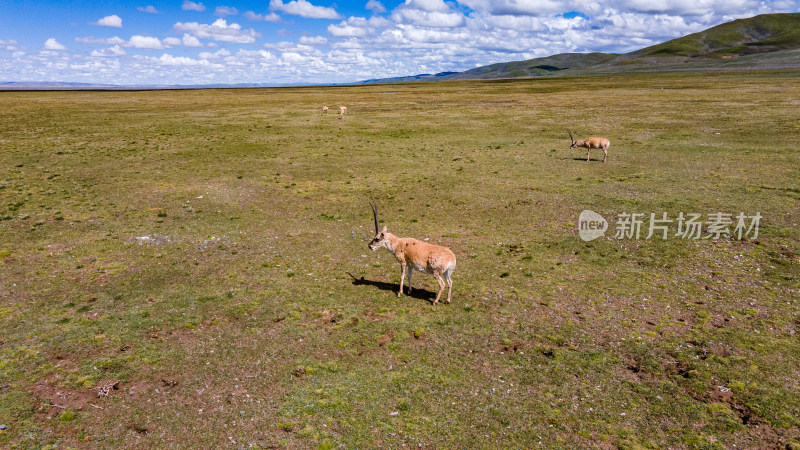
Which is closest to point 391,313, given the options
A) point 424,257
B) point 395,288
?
point 395,288

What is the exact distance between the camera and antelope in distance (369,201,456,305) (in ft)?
48.8

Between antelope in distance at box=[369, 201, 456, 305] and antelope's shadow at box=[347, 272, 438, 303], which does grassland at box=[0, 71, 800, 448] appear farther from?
antelope in distance at box=[369, 201, 456, 305]

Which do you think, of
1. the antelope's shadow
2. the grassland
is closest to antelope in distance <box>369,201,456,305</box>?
the antelope's shadow

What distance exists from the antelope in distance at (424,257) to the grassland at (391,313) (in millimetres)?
1263

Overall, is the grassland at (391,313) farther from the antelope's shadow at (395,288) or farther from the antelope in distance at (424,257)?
the antelope in distance at (424,257)

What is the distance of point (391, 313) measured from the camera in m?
14.9

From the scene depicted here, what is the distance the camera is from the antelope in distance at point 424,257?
14.9m

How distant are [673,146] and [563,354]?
124 feet

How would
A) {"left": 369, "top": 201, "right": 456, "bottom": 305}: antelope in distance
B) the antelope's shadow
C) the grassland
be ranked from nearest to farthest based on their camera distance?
the grassland
{"left": 369, "top": 201, "right": 456, "bottom": 305}: antelope in distance
the antelope's shadow

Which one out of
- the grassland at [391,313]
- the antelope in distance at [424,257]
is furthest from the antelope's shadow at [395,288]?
the antelope in distance at [424,257]

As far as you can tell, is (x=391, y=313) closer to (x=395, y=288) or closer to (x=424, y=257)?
(x=395, y=288)

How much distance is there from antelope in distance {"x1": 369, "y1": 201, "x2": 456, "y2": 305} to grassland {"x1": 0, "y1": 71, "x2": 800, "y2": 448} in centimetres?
126

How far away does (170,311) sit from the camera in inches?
585

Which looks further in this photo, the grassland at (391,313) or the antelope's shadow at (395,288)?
the antelope's shadow at (395,288)
